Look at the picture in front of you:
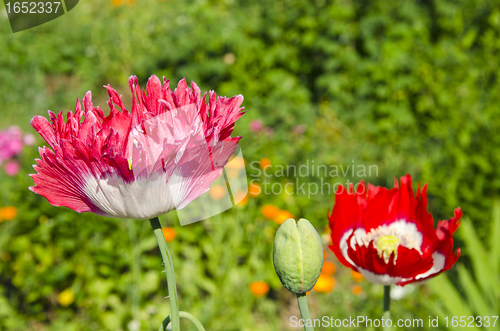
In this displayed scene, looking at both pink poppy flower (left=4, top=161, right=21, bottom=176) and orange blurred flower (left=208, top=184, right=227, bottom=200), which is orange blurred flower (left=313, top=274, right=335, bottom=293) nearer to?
orange blurred flower (left=208, top=184, right=227, bottom=200)

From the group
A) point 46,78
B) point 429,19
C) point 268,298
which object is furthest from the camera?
point 46,78

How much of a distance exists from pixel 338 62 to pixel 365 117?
414 mm

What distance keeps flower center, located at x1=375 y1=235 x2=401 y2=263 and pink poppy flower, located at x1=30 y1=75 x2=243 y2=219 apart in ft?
0.82

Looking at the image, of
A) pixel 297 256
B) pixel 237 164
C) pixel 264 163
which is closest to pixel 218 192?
pixel 237 164

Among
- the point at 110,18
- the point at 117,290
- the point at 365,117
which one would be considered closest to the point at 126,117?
the point at 117,290

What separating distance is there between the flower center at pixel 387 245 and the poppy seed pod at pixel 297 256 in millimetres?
177

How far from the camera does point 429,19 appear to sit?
110 inches

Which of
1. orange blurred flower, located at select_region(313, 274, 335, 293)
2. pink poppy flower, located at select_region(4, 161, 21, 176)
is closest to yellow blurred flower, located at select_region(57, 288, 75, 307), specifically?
pink poppy flower, located at select_region(4, 161, 21, 176)

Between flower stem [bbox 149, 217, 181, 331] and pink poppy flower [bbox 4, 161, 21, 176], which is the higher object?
flower stem [bbox 149, 217, 181, 331]

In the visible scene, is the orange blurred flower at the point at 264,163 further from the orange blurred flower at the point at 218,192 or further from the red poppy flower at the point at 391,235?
the red poppy flower at the point at 391,235

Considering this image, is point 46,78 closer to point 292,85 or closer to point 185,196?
point 292,85

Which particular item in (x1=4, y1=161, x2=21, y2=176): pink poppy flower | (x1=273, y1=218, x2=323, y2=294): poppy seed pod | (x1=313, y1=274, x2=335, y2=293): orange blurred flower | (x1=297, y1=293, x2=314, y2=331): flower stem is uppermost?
(x1=273, y1=218, x2=323, y2=294): poppy seed pod

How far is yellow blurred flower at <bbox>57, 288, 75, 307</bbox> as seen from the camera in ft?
4.94

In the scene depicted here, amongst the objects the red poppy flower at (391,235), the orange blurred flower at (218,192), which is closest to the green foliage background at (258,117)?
the orange blurred flower at (218,192)
